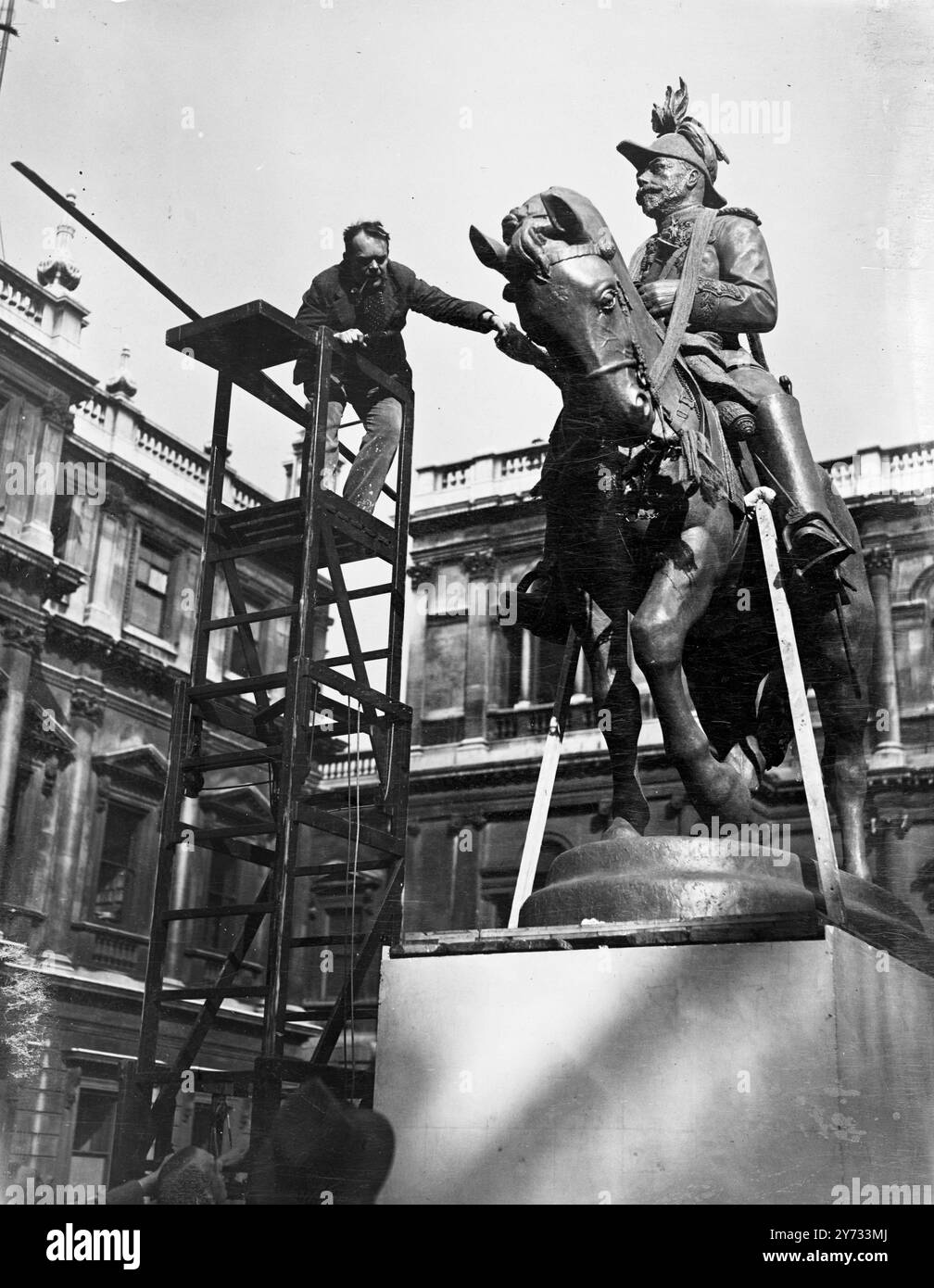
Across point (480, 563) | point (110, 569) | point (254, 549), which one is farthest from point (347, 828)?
point (480, 563)

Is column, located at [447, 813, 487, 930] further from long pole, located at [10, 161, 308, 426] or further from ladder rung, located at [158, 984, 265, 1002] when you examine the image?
ladder rung, located at [158, 984, 265, 1002]

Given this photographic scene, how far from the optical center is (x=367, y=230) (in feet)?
26.6

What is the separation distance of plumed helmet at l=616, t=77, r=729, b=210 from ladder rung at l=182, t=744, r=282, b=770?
11.4 ft

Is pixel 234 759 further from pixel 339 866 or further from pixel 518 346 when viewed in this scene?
pixel 518 346

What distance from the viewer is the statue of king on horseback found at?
13.4 ft

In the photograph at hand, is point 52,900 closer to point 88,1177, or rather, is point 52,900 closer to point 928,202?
point 88,1177

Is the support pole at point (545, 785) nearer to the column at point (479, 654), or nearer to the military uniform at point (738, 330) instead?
the military uniform at point (738, 330)

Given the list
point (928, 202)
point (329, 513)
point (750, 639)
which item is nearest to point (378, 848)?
point (329, 513)

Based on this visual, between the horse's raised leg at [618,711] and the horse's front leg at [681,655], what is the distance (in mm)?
190

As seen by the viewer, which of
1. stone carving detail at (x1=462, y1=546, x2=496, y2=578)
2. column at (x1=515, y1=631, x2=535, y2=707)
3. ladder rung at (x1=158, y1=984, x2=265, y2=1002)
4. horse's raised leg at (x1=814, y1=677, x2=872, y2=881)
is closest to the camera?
horse's raised leg at (x1=814, y1=677, x2=872, y2=881)

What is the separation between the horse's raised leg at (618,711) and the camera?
4480 millimetres

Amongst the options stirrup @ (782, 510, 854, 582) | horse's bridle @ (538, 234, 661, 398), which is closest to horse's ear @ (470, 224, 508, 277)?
horse's bridle @ (538, 234, 661, 398)

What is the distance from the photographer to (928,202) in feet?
22.8
